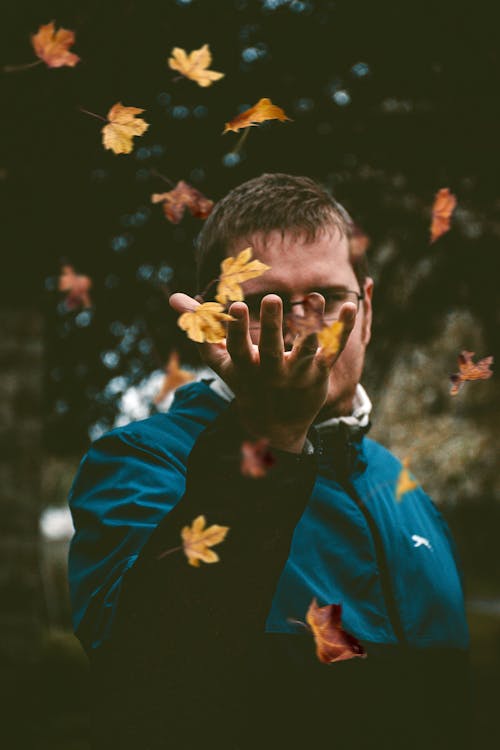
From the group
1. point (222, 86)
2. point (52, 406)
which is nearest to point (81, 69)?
point (222, 86)

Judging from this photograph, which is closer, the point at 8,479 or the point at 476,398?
the point at 8,479

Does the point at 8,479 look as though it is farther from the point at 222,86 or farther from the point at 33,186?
the point at 222,86

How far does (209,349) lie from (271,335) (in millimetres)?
224

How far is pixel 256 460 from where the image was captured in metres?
1.45

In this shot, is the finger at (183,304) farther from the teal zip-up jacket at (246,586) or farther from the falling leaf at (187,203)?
the falling leaf at (187,203)

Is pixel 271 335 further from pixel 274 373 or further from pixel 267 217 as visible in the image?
pixel 267 217

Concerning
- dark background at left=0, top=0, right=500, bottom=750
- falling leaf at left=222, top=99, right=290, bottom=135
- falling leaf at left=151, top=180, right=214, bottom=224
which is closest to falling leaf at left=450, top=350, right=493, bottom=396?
falling leaf at left=222, top=99, right=290, bottom=135

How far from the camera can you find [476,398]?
40.8 feet

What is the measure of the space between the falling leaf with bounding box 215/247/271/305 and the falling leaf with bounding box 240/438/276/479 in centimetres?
36

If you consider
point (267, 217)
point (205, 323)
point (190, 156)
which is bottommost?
point (205, 323)

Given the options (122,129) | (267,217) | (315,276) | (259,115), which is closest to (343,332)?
(315,276)

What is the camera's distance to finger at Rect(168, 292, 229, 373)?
148 cm

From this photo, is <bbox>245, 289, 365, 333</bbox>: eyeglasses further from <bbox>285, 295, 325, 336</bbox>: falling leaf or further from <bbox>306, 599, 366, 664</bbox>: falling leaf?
<bbox>306, 599, 366, 664</bbox>: falling leaf

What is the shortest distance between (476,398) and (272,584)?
11.5 metres
